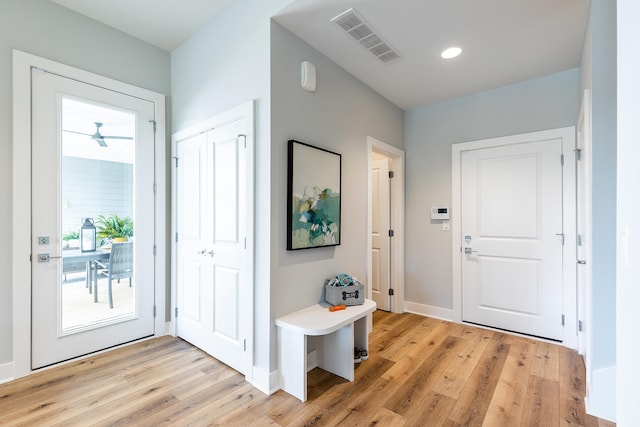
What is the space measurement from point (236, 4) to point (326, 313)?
8.47ft

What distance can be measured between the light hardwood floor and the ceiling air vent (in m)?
2.71

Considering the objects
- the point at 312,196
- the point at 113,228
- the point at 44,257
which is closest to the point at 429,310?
the point at 312,196

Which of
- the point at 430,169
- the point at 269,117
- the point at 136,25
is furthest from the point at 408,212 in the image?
the point at 136,25

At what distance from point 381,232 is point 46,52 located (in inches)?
149

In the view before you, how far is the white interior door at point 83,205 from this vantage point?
234 cm

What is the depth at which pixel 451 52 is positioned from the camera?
2.63 metres

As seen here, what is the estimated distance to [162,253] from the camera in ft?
10.0

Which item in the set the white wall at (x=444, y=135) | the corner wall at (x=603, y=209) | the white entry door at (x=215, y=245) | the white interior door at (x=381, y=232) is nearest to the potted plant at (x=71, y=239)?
the white entry door at (x=215, y=245)

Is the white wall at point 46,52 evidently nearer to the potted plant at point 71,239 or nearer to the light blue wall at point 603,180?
the potted plant at point 71,239

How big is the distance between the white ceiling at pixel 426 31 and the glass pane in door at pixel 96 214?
34.8 inches

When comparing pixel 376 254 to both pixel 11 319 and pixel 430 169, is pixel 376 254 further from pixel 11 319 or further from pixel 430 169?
pixel 11 319

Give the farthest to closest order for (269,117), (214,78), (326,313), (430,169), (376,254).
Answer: (376,254) < (430,169) < (214,78) < (326,313) < (269,117)

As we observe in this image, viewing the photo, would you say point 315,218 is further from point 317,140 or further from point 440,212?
point 440,212

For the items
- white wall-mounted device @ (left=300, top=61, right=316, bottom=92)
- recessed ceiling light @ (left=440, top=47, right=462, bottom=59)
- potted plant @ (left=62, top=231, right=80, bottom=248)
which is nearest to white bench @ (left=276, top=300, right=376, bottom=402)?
white wall-mounted device @ (left=300, top=61, right=316, bottom=92)
